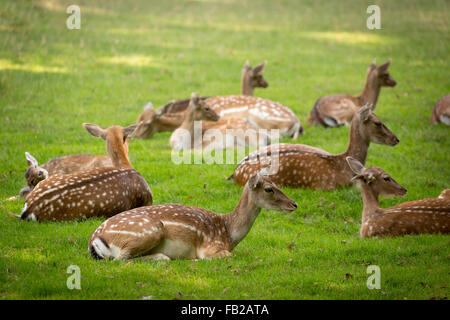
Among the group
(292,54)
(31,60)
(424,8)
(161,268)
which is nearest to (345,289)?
(161,268)

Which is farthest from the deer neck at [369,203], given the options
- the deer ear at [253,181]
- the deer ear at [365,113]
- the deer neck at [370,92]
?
the deer neck at [370,92]

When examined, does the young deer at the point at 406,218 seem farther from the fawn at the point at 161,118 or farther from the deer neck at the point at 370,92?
the deer neck at the point at 370,92

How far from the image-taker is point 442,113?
37.9ft

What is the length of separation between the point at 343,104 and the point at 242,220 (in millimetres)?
6178

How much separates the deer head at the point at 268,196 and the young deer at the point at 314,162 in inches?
79.7

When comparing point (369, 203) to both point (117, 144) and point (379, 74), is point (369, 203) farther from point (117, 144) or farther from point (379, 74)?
point (379, 74)

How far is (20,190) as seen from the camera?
7.98 meters

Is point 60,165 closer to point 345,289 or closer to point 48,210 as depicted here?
point 48,210

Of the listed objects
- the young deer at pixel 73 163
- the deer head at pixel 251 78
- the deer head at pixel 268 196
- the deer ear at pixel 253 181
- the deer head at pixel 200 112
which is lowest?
the young deer at pixel 73 163

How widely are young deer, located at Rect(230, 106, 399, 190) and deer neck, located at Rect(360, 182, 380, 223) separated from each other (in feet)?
3.43

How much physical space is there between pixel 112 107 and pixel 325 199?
573 cm

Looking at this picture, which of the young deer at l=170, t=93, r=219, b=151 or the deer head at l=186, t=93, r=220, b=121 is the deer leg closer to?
the young deer at l=170, t=93, r=219, b=151

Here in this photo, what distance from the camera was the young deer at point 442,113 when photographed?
11.5 meters
